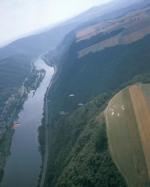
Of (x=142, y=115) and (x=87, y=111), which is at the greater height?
(x=142, y=115)

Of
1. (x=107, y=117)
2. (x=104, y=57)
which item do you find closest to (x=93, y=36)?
(x=104, y=57)

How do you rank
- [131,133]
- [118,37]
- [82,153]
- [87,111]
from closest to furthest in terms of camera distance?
[131,133] < [82,153] < [87,111] < [118,37]

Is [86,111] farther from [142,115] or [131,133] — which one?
[131,133]

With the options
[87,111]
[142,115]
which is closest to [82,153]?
[142,115]

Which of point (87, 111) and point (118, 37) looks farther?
point (118, 37)

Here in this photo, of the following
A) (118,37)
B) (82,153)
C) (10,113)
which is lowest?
(10,113)

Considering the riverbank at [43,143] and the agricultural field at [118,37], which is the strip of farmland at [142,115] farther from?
the agricultural field at [118,37]
